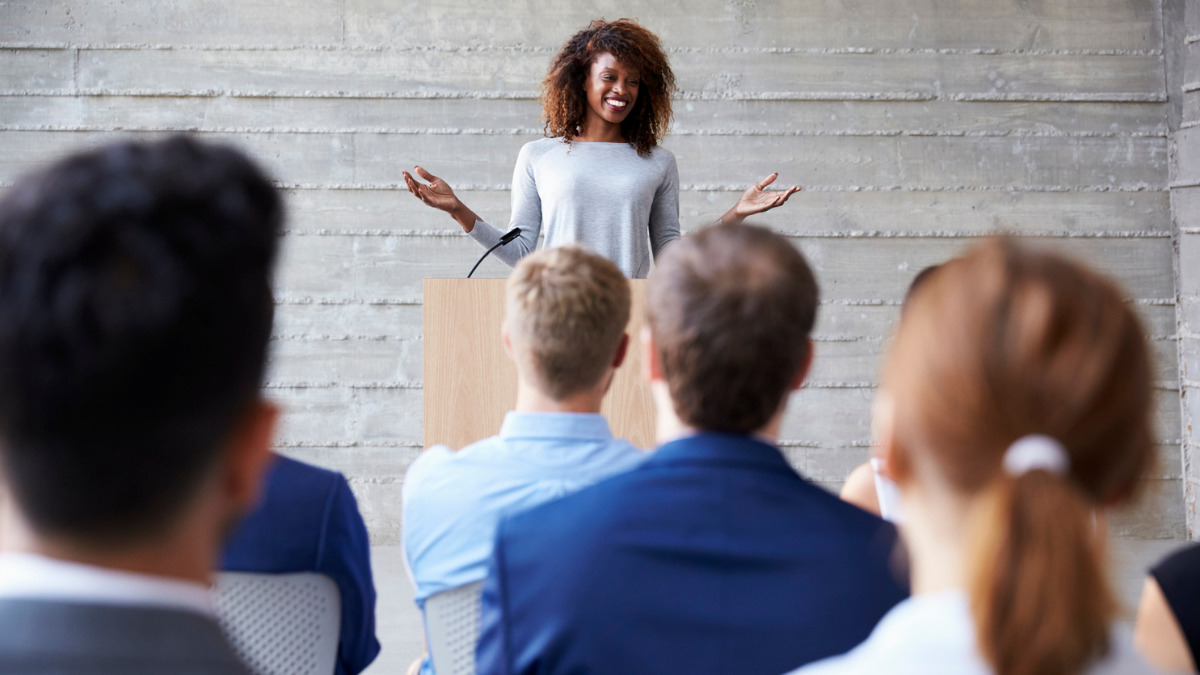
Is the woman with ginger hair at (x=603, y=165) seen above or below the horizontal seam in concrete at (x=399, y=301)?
above

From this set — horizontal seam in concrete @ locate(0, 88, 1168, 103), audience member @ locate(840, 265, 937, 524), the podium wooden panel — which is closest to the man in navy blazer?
audience member @ locate(840, 265, 937, 524)

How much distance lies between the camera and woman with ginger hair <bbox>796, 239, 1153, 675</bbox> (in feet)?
1.62

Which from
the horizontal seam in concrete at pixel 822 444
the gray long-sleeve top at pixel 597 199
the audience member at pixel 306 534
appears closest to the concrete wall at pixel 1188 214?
the horizontal seam in concrete at pixel 822 444

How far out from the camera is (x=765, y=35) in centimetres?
351

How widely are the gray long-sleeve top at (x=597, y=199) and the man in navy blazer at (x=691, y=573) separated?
153 centimetres

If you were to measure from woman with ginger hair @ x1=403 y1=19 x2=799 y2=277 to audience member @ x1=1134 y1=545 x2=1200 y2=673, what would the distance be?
1500 mm

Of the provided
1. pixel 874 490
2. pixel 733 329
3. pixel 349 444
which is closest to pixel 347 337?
pixel 349 444

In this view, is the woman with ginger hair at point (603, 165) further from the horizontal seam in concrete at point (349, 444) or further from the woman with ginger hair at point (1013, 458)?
the woman with ginger hair at point (1013, 458)

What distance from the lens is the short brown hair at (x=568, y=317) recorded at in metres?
1.17

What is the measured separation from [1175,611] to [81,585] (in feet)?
2.69

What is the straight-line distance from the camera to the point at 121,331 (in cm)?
40

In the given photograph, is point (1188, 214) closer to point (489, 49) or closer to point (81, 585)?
point (489, 49)

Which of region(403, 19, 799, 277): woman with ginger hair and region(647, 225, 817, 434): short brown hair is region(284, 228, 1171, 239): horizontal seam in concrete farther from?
region(647, 225, 817, 434): short brown hair

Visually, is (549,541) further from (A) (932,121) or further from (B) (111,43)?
(B) (111,43)
